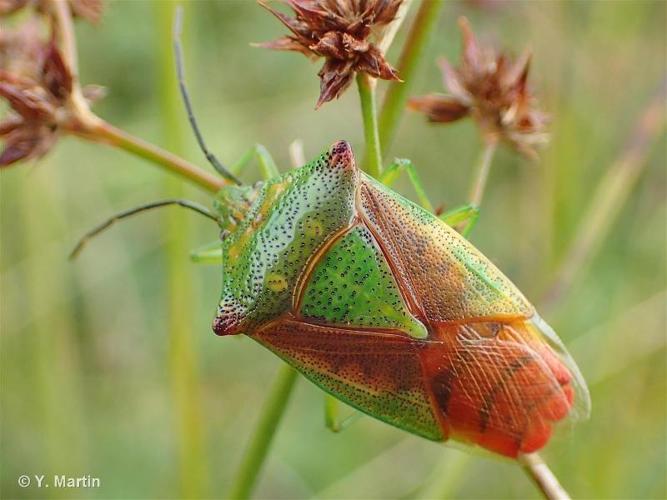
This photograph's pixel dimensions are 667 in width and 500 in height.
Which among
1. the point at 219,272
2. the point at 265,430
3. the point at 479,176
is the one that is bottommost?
the point at 219,272

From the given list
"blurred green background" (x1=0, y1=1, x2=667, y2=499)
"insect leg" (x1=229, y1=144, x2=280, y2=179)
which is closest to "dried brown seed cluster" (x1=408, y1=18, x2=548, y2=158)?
"insect leg" (x1=229, y1=144, x2=280, y2=179)

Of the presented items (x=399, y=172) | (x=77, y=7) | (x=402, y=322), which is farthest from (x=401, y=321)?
(x=77, y=7)

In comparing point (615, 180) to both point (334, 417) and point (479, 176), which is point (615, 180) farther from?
point (334, 417)

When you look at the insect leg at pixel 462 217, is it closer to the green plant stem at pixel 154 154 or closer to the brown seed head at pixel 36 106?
the green plant stem at pixel 154 154

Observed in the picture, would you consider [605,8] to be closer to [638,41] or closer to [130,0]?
[638,41]

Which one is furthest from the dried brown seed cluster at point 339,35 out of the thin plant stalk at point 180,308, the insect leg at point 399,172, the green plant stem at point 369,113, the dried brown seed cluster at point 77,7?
the thin plant stalk at point 180,308

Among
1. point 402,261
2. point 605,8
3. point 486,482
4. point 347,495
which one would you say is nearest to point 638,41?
point 605,8
